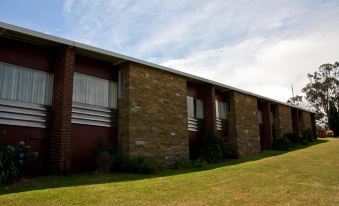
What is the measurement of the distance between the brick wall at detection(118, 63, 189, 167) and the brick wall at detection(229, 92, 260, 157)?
448 cm

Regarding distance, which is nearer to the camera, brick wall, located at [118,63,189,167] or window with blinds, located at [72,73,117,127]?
window with blinds, located at [72,73,117,127]

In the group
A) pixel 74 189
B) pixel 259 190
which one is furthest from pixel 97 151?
pixel 259 190

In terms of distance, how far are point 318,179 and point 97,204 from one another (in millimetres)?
6706

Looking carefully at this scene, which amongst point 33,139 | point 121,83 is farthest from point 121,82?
point 33,139

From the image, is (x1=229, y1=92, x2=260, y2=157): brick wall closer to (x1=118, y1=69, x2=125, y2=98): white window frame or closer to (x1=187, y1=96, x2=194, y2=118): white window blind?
(x1=187, y1=96, x2=194, y2=118): white window blind

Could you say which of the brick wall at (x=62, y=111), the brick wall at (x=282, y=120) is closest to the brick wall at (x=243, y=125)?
the brick wall at (x=282, y=120)

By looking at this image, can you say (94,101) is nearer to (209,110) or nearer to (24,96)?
(24,96)

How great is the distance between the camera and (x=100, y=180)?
8.76m

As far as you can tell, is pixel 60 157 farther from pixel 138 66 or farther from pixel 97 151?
pixel 138 66

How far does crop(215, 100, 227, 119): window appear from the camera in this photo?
18234 millimetres

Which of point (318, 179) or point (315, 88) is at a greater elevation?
point (315, 88)

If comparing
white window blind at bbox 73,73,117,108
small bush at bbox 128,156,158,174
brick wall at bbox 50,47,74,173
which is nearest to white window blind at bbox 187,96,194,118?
white window blind at bbox 73,73,117,108

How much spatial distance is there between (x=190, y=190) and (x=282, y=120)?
727 inches

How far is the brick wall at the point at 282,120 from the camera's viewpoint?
23.6 m
